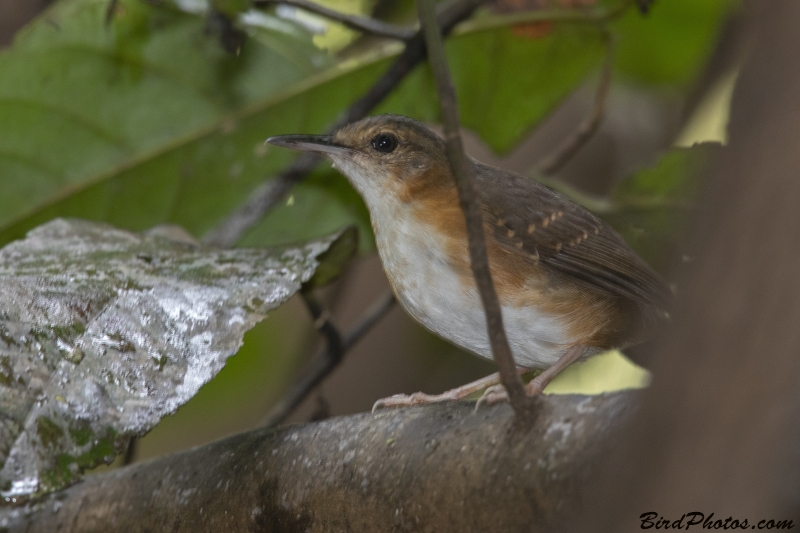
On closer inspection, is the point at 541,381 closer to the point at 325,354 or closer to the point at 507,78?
the point at 325,354

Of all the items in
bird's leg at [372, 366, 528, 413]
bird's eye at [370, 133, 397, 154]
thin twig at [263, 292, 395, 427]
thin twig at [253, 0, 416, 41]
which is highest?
thin twig at [253, 0, 416, 41]

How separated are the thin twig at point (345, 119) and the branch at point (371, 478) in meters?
1.32

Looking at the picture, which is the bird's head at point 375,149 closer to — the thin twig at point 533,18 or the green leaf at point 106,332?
the green leaf at point 106,332

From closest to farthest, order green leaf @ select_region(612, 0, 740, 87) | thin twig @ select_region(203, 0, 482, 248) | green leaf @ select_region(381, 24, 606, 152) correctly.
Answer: thin twig @ select_region(203, 0, 482, 248) < green leaf @ select_region(381, 24, 606, 152) < green leaf @ select_region(612, 0, 740, 87)

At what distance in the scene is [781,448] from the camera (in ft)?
2.65

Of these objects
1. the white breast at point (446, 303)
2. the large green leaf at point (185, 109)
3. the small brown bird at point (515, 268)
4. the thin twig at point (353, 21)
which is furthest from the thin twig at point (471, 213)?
the large green leaf at point (185, 109)

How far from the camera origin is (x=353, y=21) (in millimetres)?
3404

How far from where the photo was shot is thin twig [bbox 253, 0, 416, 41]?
3342mm

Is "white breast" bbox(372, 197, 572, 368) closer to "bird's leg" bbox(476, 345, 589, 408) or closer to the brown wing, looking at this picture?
"bird's leg" bbox(476, 345, 589, 408)

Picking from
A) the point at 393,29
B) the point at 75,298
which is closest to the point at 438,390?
the point at 393,29

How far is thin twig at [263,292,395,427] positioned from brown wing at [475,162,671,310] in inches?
30.7

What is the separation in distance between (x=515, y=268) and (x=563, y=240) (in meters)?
0.31

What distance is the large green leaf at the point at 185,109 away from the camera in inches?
140

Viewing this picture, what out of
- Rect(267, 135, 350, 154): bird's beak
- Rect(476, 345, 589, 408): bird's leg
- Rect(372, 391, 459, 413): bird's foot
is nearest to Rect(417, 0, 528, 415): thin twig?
Rect(476, 345, 589, 408): bird's leg
